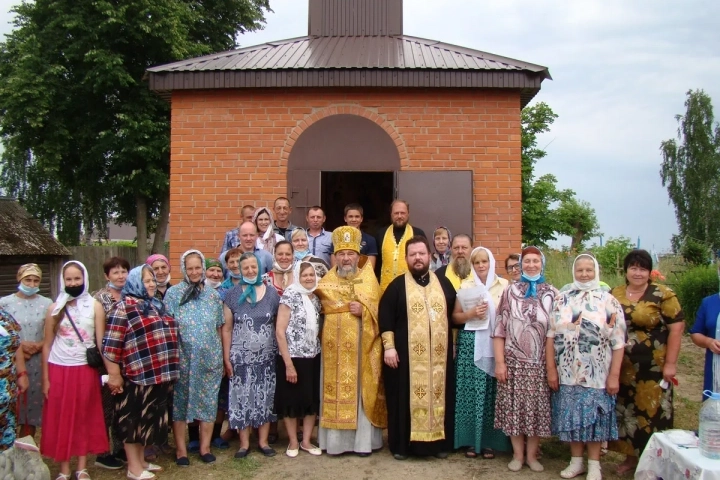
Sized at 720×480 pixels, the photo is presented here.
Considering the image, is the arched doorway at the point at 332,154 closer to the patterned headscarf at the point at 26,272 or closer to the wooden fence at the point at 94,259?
the patterned headscarf at the point at 26,272

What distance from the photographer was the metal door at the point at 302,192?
7.34 meters

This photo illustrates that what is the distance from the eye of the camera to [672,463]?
380 centimetres

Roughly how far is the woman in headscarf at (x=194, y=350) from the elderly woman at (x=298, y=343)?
50 centimetres

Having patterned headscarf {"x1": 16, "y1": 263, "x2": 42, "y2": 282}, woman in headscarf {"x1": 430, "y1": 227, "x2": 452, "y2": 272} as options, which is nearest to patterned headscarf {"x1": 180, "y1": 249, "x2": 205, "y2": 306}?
patterned headscarf {"x1": 16, "y1": 263, "x2": 42, "y2": 282}

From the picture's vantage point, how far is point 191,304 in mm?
4902

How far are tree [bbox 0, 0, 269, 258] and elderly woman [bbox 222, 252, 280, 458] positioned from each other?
1298 cm

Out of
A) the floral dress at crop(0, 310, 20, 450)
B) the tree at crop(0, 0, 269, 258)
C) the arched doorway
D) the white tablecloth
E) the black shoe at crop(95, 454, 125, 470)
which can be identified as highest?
the tree at crop(0, 0, 269, 258)

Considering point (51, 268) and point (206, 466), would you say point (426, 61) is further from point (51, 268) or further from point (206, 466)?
point (51, 268)

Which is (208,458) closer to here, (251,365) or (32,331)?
(251,365)

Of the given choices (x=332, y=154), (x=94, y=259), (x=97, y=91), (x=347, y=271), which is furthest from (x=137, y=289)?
(x=94, y=259)

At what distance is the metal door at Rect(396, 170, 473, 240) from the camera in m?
7.14

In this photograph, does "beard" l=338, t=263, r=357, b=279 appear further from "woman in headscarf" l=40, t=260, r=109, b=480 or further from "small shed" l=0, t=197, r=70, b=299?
"small shed" l=0, t=197, r=70, b=299

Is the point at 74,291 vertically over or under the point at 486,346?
over

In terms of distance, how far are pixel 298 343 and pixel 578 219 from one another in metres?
22.1
